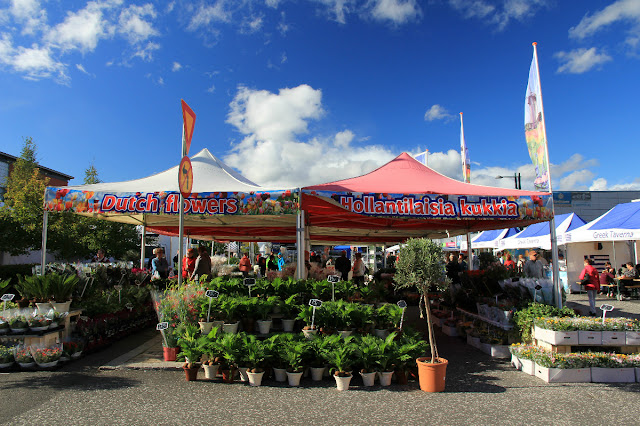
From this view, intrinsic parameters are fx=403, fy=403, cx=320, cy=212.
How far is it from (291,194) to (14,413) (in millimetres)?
4482

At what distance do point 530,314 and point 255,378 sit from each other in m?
4.13

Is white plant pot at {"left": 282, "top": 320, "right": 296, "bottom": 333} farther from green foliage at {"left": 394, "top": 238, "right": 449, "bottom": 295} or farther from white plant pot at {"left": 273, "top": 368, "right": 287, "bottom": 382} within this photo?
green foliage at {"left": 394, "top": 238, "right": 449, "bottom": 295}

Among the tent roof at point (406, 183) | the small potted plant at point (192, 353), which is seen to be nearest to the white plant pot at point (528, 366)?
the tent roof at point (406, 183)

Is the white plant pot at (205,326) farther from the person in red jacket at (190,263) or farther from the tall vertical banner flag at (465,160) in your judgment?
the tall vertical banner flag at (465,160)

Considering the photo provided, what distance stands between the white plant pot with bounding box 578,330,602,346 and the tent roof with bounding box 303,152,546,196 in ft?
8.58

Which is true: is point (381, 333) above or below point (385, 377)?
above

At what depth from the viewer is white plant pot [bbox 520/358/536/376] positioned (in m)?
5.44

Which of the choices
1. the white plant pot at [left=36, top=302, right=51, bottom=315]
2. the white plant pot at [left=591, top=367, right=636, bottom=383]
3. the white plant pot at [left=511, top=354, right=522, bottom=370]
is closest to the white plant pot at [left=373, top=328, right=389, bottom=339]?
the white plant pot at [left=511, top=354, right=522, bottom=370]

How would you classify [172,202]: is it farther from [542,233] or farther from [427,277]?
[542,233]

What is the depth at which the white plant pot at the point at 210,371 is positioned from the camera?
5.12 metres

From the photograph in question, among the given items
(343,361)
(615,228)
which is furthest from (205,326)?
(615,228)

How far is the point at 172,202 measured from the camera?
7.09m

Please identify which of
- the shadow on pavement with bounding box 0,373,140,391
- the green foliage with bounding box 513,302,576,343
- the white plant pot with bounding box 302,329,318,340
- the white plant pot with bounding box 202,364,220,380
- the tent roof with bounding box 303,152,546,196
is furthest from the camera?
the tent roof with bounding box 303,152,546,196

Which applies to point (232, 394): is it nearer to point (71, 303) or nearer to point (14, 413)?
point (14, 413)
